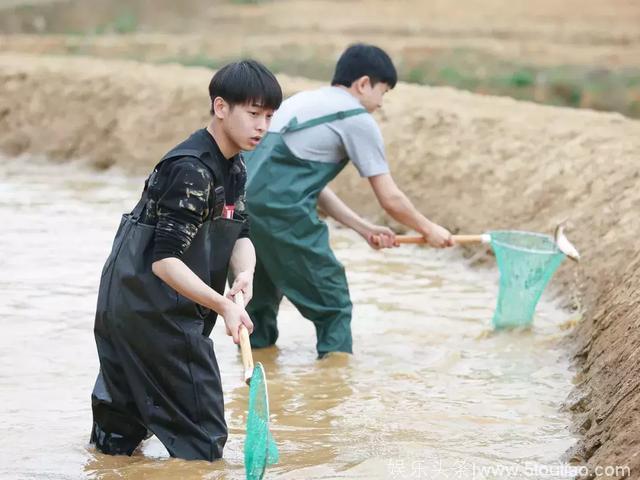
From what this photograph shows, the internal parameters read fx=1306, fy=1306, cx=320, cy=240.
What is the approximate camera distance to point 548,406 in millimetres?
5879

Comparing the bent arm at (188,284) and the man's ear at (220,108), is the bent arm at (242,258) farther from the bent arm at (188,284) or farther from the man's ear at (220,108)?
the man's ear at (220,108)

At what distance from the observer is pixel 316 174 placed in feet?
20.8

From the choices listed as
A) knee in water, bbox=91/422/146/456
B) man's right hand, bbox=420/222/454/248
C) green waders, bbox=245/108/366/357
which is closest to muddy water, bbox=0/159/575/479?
knee in water, bbox=91/422/146/456

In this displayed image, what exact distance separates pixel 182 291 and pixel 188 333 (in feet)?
0.77

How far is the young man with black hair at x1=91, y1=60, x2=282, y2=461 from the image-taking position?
4.25 m

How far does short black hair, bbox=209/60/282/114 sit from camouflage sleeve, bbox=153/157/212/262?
0.27 metres

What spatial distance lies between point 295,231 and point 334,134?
506mm

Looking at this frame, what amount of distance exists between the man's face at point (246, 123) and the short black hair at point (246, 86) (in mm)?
20

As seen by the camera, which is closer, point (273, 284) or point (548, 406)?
point (548, 406)

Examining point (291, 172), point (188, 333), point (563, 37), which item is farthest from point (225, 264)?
point (563, 37)

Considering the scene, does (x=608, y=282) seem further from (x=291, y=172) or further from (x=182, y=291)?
(x=182, y=291)

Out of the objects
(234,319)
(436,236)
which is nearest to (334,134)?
(436,236)

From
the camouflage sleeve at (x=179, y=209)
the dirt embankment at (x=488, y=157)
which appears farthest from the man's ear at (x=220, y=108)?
the dirt embankment at (x=488, y=157)

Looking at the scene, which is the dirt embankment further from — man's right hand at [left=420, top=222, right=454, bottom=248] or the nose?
the nose
